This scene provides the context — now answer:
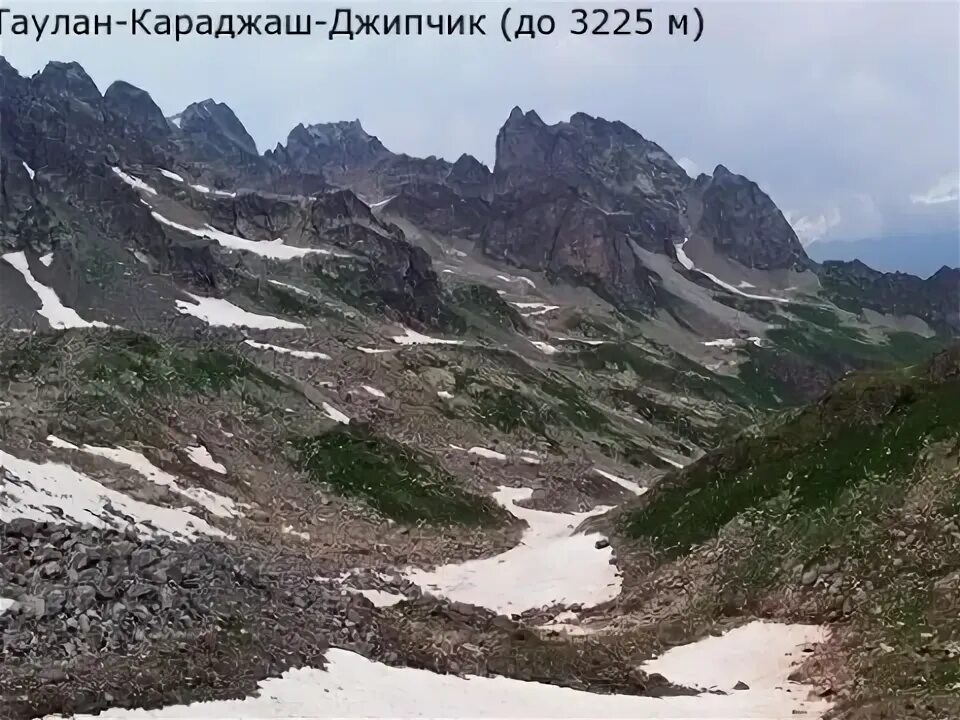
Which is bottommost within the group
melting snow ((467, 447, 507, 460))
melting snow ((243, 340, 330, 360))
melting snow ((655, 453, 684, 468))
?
melting snow ((655, 453, 684, 468))

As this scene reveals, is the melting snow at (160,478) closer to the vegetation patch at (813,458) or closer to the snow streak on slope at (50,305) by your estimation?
the vegetation patch at (813,458)

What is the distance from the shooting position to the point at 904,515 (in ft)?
99.0

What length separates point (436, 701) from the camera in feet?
65.7

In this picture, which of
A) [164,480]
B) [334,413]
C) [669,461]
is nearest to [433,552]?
[164,480]

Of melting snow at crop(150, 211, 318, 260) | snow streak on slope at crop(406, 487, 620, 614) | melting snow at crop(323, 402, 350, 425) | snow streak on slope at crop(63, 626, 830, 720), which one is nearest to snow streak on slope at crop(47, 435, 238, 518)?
snow streak on slope at crop(406, 487, 620, 614)

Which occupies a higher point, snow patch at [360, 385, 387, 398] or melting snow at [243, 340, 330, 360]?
melting snow at [243, 340, 330, 360]

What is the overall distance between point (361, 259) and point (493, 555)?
440ft

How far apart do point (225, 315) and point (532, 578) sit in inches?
3760

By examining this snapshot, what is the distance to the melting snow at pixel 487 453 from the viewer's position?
8400 centimetres

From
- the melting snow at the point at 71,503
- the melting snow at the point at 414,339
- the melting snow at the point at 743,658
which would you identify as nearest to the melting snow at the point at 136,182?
the melting snow at the point at 414,339

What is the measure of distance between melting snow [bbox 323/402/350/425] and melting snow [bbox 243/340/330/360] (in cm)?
2502

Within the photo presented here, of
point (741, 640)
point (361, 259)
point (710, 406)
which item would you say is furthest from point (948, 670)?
point (710, 406)

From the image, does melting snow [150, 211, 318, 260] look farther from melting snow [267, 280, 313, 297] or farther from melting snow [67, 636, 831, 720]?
melting snow [67, 636, 831, 720]

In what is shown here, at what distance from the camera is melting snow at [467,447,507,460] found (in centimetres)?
8400
